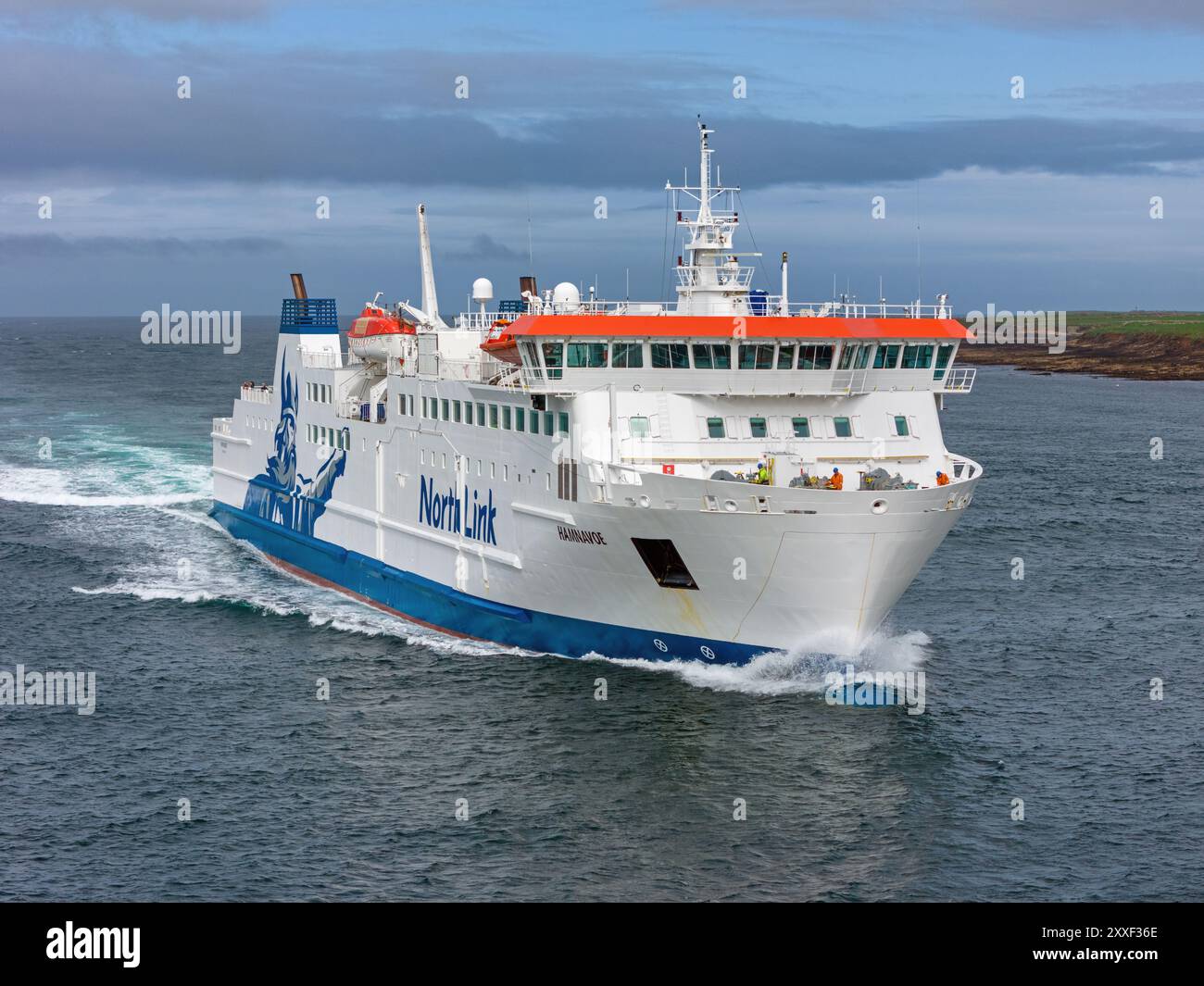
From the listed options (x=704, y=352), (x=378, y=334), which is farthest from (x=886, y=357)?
(x=378, y=334)

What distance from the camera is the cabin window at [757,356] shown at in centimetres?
3173

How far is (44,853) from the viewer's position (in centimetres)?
2391

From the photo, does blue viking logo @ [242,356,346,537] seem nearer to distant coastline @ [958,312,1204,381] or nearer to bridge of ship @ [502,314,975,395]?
bridge of ship @ [502,314,975,395]

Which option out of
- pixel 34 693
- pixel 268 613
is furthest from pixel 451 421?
pixel 34 693

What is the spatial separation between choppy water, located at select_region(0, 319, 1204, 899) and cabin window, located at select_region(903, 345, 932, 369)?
6572 mm

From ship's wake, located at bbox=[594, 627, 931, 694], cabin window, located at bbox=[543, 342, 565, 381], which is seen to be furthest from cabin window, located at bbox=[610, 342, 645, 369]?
ship's wake, located at bbox=[594, 627, 931, 694]

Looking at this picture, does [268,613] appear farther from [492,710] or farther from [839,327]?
[839,327]

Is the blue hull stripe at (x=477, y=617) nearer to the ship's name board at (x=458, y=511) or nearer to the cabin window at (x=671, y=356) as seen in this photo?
the ship's name board at (x=458, y=511)

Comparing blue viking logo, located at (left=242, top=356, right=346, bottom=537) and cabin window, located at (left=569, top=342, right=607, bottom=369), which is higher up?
cabin window, located at (left=569, top=342, right=607, bottom=369)

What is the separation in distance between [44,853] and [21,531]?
29.7m

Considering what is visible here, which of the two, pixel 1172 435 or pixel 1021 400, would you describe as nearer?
pixel 1172 435

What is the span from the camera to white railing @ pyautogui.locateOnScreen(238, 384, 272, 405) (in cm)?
4969

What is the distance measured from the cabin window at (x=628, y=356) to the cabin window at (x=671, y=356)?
32cm

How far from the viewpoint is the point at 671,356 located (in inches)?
1247
